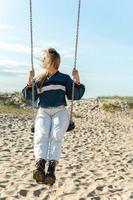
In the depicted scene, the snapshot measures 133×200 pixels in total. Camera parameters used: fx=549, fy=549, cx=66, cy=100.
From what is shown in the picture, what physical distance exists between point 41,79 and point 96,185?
146 inches

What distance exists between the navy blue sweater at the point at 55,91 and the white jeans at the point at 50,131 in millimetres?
99

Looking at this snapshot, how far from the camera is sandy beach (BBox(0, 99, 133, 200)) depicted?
9.80 m

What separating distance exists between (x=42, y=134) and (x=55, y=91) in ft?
2.15

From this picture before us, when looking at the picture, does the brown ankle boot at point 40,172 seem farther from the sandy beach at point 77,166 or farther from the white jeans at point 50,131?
the sandy beach at point 77,166

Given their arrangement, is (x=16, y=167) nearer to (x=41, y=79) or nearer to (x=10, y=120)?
(x=41, y=79)

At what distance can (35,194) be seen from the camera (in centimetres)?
961

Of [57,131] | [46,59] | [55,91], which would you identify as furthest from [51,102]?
[46,59]

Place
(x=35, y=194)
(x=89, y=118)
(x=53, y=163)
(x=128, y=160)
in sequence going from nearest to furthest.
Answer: (x=53, y=163), (x=35, y=194), (x=128, y=160), (x=89, y=118)

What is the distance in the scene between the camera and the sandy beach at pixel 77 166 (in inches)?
386

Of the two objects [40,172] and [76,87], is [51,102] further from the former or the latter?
[40,172]

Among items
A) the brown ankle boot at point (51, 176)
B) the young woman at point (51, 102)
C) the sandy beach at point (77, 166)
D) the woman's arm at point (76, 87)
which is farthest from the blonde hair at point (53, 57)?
the sandy beach at point (77, 166)

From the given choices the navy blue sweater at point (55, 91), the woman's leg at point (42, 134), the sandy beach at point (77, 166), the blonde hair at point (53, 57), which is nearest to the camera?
the woman's leg at point (42, 134)

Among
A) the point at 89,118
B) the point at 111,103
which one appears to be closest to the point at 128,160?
the point at 89,118

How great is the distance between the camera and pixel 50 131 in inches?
284
